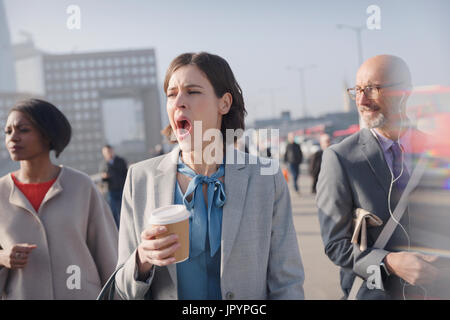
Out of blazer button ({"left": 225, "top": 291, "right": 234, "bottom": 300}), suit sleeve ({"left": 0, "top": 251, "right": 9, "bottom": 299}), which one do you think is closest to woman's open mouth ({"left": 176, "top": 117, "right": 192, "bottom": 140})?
blazer button ({"left": 225, "top": 291, "right": 234, "bottom": 300})

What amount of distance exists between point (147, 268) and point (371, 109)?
3.87 ft

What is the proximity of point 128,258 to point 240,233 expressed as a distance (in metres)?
0.42

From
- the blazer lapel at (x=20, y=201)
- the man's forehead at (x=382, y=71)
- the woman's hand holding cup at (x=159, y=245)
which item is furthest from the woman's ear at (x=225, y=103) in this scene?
the blazer lapel at (x=20, y=201)

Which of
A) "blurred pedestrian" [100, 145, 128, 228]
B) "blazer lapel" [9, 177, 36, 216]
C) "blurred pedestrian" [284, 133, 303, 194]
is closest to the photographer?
"blazer lapel" [9, 177, 36, 216]

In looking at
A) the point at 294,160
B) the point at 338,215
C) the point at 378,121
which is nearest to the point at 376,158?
the point at 378,121

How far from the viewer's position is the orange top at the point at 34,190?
5.16 feet

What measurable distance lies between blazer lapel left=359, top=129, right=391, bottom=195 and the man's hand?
0.94ft

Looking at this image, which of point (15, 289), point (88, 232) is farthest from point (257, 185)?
point (15, 289)

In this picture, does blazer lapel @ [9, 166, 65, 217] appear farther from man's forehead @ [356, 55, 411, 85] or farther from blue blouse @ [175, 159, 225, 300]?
man's forehead @ [356, 55, 411, 85]

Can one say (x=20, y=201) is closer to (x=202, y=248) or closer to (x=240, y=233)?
(x=202, y=248)

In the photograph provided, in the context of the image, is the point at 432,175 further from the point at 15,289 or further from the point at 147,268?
Result: the point at 15,289

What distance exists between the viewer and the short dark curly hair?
5.13ft

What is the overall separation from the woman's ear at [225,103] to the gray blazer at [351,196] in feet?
1.89

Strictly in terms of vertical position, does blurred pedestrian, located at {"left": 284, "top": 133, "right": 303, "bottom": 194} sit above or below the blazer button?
below
